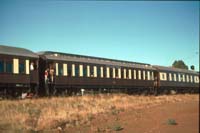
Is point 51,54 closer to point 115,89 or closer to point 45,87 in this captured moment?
point 45,87

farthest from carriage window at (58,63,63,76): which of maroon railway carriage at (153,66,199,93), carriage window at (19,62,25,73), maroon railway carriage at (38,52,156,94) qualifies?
maroon railway carriage at (153,66,199,93)

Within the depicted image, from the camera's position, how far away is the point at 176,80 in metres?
47.6

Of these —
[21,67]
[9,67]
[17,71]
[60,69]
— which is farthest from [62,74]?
[9,67]

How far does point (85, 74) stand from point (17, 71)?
7.38 metres

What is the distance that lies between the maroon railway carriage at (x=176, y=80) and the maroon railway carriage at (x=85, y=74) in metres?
4.67

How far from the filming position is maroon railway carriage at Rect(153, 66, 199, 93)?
43.8 metres

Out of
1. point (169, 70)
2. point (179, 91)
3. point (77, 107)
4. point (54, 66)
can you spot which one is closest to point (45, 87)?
point (54, 66)

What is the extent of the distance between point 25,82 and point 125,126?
12353 mm

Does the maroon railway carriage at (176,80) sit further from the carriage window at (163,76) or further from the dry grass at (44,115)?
the dry grass at (44,115)

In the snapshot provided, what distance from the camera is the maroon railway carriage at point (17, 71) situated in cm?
2336

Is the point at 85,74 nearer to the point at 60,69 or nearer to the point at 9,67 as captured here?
the point at 60,69

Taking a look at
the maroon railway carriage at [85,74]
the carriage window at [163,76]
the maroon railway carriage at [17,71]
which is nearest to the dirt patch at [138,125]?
the maroon railway carriage at [17,71]

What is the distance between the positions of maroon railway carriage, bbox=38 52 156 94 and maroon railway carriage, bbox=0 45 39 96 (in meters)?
1.29

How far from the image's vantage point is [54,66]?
26.9 metres
